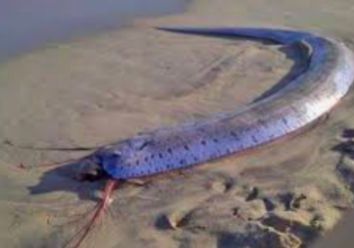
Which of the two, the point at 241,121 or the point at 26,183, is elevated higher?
the point at 241,121

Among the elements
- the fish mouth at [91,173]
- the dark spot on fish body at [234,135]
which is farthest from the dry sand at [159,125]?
the dark spot on fish body at [234,135]

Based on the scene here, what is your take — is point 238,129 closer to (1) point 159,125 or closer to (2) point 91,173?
(1) point 159,125

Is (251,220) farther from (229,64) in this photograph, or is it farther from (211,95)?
(229,64)

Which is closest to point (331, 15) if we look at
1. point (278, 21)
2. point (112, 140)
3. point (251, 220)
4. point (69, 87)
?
point (278, 21)

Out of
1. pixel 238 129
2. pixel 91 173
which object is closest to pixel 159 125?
pixel 238 129

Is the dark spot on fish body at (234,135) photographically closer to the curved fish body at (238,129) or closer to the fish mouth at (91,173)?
the curved fish body at (238,129)
